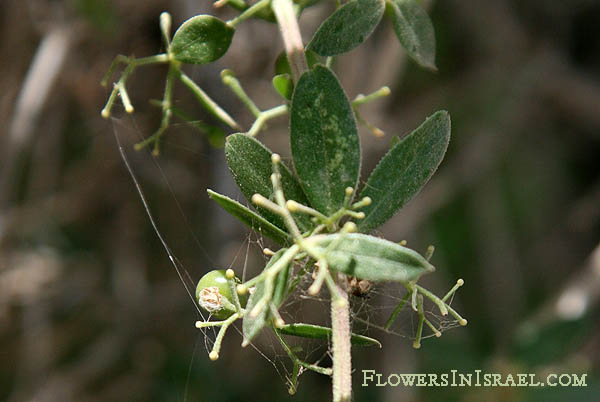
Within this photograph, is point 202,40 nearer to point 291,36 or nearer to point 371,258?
point 291,36

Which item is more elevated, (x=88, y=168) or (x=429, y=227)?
(x=88, y=168)

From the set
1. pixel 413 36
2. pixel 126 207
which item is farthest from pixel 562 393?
pixel 126 207

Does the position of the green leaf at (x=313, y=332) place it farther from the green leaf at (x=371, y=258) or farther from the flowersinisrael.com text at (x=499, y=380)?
the flowersinisrael.com text at (x=499, y=380)

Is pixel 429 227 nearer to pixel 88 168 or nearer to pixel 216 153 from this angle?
pixel 216 153

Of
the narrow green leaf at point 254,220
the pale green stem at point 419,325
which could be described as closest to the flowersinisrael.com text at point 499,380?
the pale green stem at point 419,325

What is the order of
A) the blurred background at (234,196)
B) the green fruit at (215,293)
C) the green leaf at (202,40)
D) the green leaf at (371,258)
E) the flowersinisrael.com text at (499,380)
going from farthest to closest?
the blurred background at (234,196) < the flowersinisrael.com text at (499,380) < the green leaf at (202,40) < the green fruit at (215,293) < the green leaf at (371,258)
